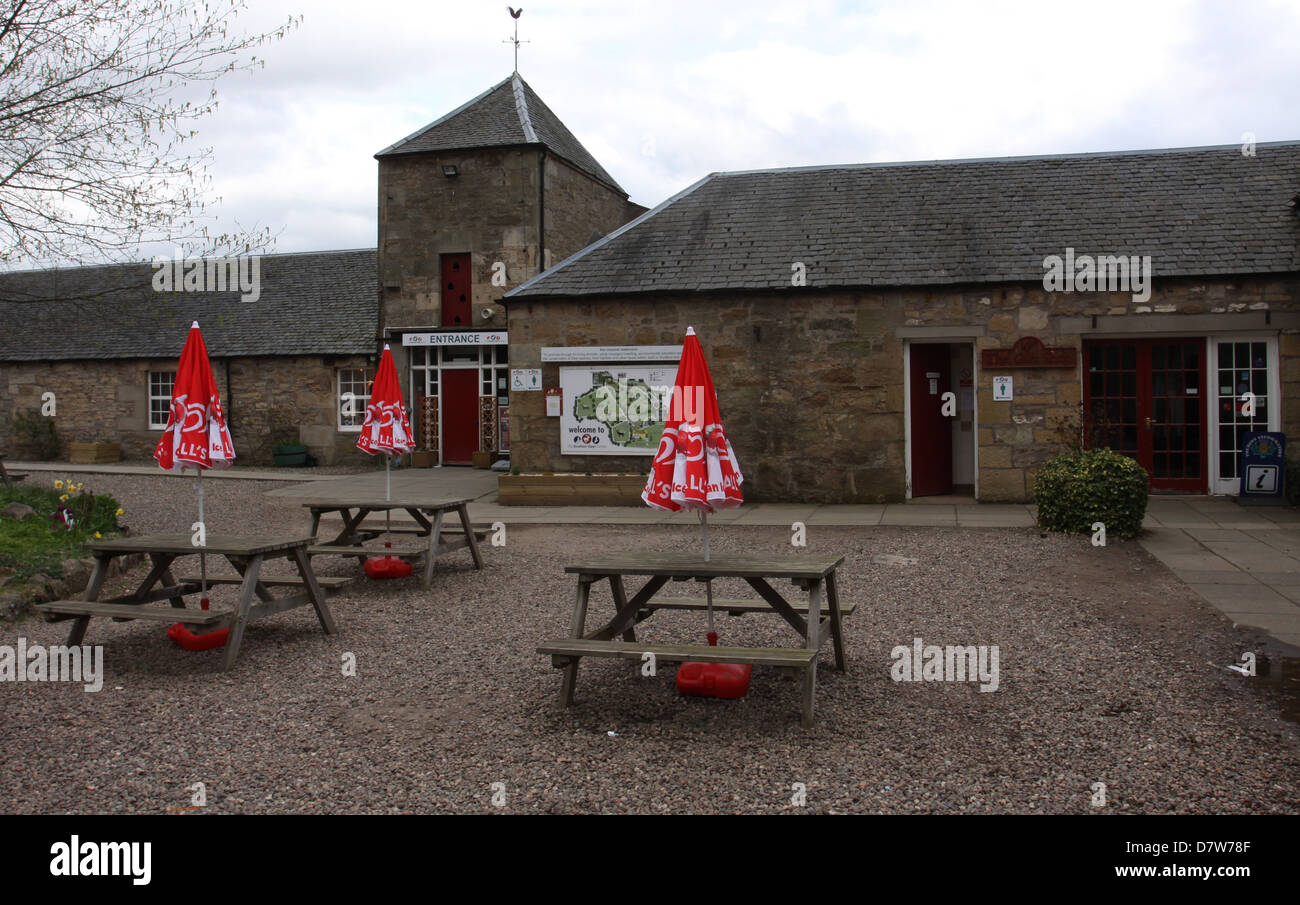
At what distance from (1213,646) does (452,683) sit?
4750mm

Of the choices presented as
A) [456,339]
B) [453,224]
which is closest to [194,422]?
[456,339]

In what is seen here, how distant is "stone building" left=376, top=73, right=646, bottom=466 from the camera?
21.3 metres

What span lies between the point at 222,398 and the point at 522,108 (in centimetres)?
967

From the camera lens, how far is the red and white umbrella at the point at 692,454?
5477 millimetres

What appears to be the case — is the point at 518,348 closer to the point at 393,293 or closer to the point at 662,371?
the point at 662,371

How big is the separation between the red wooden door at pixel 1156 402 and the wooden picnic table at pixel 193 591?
11.6 m

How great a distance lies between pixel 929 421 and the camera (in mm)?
15516

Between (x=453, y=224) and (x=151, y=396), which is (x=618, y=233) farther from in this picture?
(x=151, y=396)

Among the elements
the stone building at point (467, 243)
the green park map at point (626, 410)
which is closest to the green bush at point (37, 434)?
the stone building at point (467, 243)

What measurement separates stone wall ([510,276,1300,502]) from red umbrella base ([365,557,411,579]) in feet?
22.1

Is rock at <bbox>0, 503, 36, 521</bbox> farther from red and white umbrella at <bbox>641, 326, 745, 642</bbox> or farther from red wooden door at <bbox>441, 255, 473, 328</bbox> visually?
red wooden door at <bbox>441, 255, 473, 328</bbox>

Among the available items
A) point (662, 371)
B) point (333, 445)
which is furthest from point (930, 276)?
point (333, 445)

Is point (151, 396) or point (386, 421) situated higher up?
point (151, 396)

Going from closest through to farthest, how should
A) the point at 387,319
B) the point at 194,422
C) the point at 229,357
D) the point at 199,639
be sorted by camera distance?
the point at 199,639, the point at 194,422, the point at 387,319, the point at 229,357
